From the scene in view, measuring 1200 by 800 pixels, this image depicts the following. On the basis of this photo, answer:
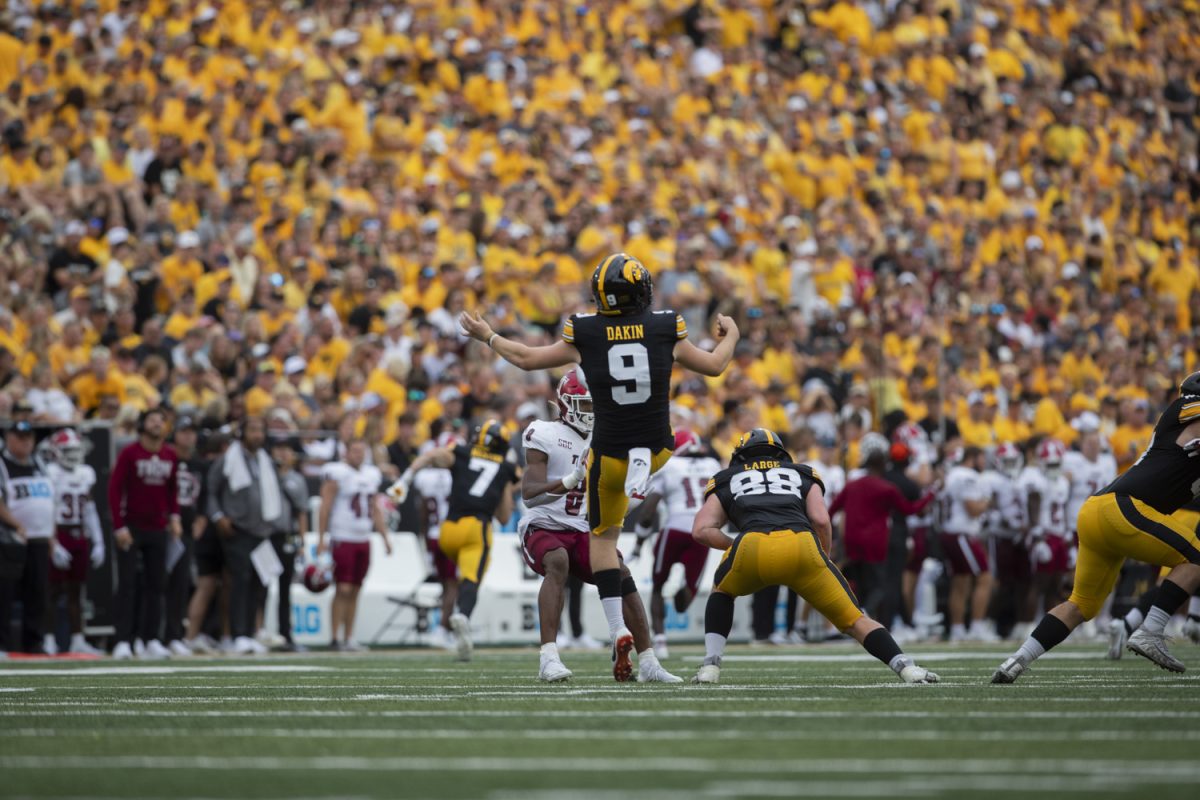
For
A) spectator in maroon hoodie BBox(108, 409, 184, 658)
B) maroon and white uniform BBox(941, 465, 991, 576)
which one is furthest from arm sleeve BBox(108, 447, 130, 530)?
maroon and white uniform BBox(941, 465, 991, 576)

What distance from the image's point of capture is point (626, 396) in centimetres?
999

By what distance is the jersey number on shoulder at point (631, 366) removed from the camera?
995 cm

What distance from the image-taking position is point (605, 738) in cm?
687

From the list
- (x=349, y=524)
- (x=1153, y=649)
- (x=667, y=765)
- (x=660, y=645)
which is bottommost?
(x=660, y=645)

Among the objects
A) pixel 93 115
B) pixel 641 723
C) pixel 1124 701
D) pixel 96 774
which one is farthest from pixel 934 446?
pixel 96 774

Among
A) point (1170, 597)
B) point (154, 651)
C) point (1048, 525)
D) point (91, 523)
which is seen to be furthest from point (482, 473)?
point (1048, 525)

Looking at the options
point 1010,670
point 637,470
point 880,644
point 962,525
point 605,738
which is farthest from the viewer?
point 962,525

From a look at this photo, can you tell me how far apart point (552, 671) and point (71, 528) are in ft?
27.3

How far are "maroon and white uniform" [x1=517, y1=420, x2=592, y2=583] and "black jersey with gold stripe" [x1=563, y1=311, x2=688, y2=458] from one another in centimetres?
168

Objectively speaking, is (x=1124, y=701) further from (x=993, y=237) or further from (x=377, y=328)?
(x=993, y=237)

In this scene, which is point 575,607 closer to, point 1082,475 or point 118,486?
point 118,486

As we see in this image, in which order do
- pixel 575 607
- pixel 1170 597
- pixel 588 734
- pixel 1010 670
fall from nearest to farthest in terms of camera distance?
pixel 588 734 → pixel 1010 670 → pixel 1170 597 → pixel 575 607

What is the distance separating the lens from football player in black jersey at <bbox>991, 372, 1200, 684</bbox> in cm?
1003

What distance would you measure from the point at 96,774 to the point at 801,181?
21327mm
